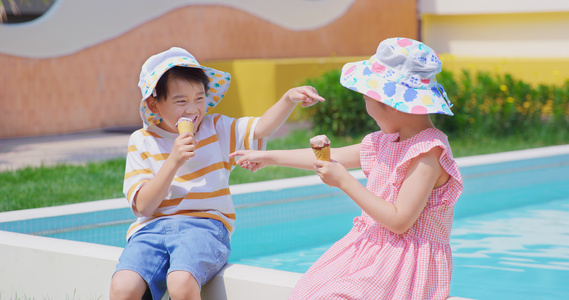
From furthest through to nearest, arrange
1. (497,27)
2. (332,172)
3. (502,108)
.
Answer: (497,27) < (502,108) < (332,172)

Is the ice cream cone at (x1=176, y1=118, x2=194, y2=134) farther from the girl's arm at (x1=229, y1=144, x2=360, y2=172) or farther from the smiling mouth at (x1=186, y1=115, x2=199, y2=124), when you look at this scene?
the girl's arm at (x1=229, y1=144, x2=360, y2=172)

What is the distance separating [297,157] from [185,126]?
17.5 inches

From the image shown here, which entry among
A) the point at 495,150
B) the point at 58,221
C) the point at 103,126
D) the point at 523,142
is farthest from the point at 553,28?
the point at 58,221

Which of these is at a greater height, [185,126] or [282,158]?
[185,126]

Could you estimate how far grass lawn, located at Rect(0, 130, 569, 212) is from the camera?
5.53 metres

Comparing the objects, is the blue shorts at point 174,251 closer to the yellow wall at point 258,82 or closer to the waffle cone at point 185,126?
the waffle cone at point 185,126

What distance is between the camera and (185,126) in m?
2.83

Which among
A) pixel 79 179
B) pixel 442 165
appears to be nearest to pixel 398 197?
pixel 442 165

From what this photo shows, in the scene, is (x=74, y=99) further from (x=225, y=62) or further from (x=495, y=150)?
(x=495, y=150)

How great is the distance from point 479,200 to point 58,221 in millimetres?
3650

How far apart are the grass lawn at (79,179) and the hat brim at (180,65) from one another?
2.44 metres

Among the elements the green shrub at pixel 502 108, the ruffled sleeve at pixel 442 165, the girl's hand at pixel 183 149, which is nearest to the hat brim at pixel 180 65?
the girl's hand at pixel 183 149

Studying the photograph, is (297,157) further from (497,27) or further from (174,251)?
(497,27)

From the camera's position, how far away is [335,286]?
248 cm
